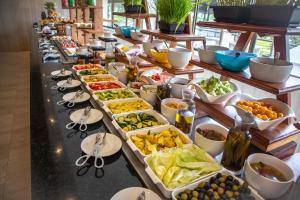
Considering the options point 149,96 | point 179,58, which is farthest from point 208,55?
point 149,96

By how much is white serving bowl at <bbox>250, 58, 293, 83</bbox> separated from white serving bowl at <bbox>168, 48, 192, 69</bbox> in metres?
0.41

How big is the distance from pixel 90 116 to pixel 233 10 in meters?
0.97

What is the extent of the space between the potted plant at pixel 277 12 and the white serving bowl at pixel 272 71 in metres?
0.16

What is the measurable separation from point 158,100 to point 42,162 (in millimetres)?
789

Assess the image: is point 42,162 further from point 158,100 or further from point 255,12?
point 255,12

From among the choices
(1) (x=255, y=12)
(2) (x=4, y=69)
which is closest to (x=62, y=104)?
(1) (x=255, y=12)

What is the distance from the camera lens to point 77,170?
0.93m

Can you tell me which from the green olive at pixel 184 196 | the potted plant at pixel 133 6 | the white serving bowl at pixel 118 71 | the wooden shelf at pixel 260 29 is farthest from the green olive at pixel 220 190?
the potted plant at pixel 133 6

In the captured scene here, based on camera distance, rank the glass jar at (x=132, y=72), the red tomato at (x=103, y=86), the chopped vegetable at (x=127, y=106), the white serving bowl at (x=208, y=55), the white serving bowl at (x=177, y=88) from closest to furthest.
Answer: the white serving bowl at (x=208, y=55) → the chopped vegetable at (x=127, y=106) → the white serving bowl at (x=177, y=88) → the red tomato at (x=103, y=86) → the glass jar at (x=132, y=72)

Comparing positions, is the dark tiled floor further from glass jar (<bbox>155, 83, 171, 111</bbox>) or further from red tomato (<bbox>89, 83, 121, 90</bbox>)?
glass jar (<bbox>155, 83, 171, 111</bbox>)

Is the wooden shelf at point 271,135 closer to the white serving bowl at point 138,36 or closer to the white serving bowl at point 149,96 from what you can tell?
the white serving bowl at point 149,96

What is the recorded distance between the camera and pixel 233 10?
104 centimetres

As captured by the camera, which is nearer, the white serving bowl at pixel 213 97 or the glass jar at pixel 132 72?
the white serving bowl at pixel 213 97

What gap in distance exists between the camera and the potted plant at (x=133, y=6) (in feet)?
6.60
